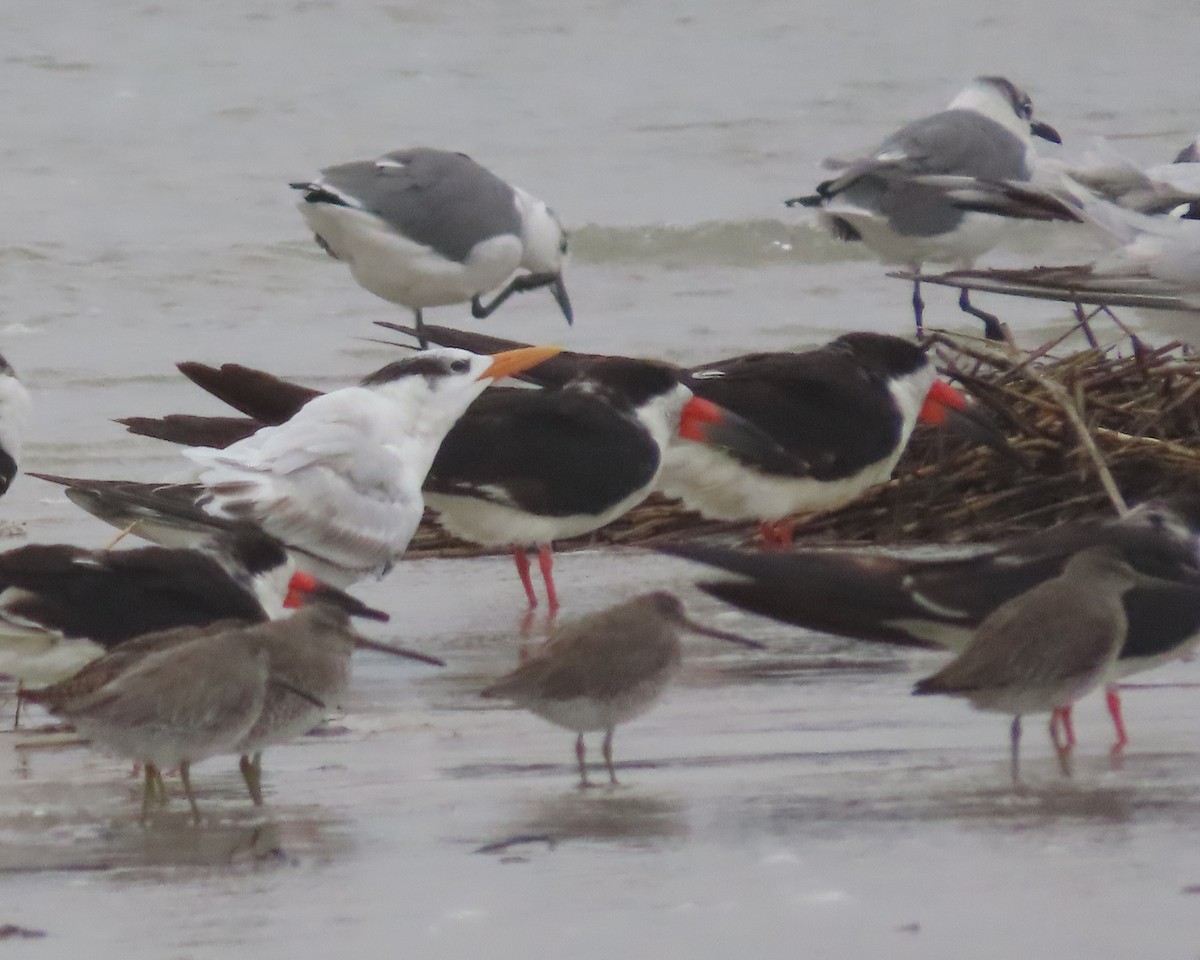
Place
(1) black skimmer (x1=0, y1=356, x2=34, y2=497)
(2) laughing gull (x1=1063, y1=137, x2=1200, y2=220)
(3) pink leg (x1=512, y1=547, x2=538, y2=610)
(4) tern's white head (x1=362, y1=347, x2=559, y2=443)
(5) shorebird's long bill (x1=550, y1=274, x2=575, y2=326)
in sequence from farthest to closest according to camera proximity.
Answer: (5) shorebird's long bill (x1=550, y1=274, x2=575, y2=326), (1) black skimmer (x1=0, y1=356, x2=34, y2=497), (2) laughing gull (x1=1063, y1=137, x2=1200, y2=220), (3) pink leg (x1=512, y1=547, x2=538, y2=610), (4) tern's white head (x1=362, y1=347, x2=559, y2=443)

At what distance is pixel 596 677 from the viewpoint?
12.6ft

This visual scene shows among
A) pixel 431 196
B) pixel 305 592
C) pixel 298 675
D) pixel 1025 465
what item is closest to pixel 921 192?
pixel 431 196

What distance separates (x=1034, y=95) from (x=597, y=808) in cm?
1390

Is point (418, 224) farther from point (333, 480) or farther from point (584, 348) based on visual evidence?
point (333, 480)

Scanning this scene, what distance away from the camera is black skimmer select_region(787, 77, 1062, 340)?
9.46 m

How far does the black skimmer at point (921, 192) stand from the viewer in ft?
31.0

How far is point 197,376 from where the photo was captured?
5.75 metres

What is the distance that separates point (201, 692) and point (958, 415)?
3.00 metres

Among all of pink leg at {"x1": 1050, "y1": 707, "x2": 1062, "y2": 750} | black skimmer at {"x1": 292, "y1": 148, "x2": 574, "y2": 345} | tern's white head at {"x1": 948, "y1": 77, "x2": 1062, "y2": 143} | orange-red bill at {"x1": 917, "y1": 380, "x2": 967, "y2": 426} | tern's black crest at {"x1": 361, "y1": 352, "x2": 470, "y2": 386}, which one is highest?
tern's black crest at {"x1": 361, "y1": 352, "x2": 470, "y2": 386}

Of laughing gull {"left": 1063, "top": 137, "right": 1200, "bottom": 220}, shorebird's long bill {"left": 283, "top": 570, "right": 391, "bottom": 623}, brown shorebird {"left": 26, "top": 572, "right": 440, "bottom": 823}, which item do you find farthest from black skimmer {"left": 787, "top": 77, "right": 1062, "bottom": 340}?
brown shorebird {"left": 26, "top": 572, "right": 440, "bottom": 823}

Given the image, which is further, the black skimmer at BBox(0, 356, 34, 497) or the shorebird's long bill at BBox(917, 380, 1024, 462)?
the black skimmer at BBox(0, 356, 34, 497)

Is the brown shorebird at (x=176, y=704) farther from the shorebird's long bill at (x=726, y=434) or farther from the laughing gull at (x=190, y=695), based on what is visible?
the shorebird's long bill at (x=726, y=434)

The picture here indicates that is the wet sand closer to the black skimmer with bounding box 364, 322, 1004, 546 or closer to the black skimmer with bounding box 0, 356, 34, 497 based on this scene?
the black skimmer with bounding box 364, 322, 1004, 546

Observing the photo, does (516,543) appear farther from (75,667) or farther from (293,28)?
(293,28)
